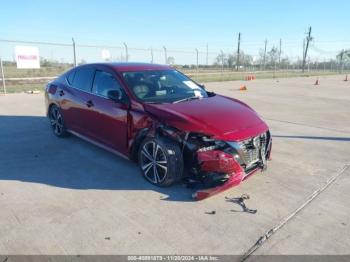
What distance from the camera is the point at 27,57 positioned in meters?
15.6

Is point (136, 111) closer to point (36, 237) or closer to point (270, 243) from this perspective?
point (36, 237)

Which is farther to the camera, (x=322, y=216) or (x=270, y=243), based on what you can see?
(x=322, y=216)

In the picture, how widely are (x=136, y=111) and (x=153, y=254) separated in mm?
2109

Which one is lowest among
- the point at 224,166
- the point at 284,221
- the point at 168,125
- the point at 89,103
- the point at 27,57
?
the point at 284,221

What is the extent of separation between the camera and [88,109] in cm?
530

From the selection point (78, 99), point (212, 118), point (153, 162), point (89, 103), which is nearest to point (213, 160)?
point (212, 118)

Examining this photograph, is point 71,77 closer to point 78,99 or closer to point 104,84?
point 78,99

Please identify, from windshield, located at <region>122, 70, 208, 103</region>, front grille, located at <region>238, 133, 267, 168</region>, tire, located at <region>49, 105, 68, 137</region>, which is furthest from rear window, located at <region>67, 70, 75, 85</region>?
front grille, located at <region>238, 133, 267, 168</region>

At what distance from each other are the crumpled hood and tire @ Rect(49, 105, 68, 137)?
273 centimetres

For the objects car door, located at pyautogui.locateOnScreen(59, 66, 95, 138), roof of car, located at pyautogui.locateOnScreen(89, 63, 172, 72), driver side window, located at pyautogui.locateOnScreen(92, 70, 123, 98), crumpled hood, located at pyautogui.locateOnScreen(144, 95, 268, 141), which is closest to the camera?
crumpled hood, located at pyautogui.locateOnScreen(144, 95, 268, 141)

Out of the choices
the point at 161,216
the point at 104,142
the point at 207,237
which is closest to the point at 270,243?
the point at 207,237

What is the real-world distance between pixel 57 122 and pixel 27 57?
1088 cm

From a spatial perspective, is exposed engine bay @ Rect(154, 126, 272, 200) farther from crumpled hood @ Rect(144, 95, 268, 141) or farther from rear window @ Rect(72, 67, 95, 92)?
rear window @ Rect(72, 67, 95, 92)

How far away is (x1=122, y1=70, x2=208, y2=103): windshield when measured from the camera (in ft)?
15.3
